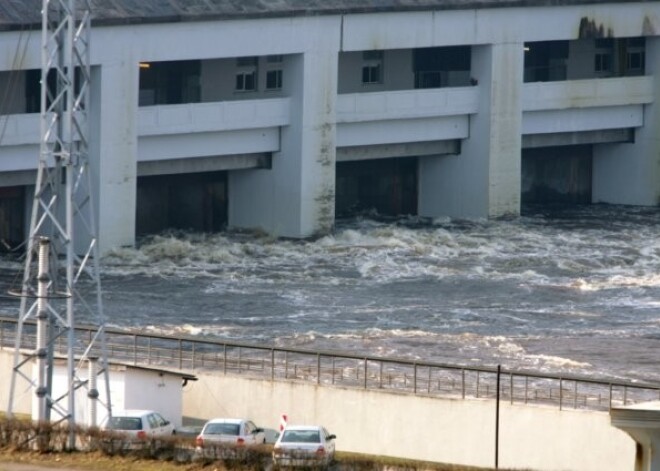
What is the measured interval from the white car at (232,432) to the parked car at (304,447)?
1.52 ft

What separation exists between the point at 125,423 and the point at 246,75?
2836 centimetres

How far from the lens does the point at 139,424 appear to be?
28.7 m

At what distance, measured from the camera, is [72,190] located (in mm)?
27891

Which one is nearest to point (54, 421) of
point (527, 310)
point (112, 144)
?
point (527, 310)

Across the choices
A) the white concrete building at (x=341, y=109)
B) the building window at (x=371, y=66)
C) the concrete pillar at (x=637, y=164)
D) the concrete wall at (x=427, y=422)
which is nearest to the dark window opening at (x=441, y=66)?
the white concrete building at (x=341, y=109)

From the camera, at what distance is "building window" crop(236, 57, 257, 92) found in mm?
56000

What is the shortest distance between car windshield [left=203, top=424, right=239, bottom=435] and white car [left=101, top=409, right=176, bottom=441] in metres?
0.58

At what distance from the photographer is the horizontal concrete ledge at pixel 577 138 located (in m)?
61.2

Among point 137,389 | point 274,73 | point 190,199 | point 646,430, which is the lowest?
point 137,389

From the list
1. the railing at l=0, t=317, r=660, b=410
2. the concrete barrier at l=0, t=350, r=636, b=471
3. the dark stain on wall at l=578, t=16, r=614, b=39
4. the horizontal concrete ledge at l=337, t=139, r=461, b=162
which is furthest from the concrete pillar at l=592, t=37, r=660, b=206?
the concrete barrier at l=0, t=350, r=636, b=471

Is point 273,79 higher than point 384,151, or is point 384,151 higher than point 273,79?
point 273,79

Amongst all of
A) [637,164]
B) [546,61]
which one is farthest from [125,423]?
[546,61]

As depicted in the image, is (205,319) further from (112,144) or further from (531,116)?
(531,116)

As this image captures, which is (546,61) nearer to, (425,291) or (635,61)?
(635,61)
